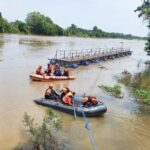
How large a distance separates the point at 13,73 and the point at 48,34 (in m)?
86.5

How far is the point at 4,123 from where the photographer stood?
14.6 metres

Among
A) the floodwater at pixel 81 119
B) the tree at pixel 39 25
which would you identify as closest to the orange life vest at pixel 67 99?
the floodwater at pixel 81 119

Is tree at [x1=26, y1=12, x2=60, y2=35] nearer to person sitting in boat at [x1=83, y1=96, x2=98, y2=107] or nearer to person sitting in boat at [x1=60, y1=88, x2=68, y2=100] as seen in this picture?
person sitting in boat at [x1=60, y1=88, x2=68, y2=100]

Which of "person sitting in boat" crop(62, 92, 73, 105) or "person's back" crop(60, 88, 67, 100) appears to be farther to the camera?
"person's back" crop(60, 88, 67, 100)

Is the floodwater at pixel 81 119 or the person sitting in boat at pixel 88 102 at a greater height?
the person sitting in boat at pixel 88 102

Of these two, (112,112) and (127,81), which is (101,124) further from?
(127,81)

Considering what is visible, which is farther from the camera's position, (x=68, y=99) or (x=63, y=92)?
(x=63, y=92)

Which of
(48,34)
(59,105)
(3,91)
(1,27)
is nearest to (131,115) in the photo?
(59,105)

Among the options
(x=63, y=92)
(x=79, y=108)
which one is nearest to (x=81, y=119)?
(x=79, y=108)

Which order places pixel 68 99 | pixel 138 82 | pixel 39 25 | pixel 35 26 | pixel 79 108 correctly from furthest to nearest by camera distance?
pixel 35 26
pixel 39 25
pixel 138 82
pixel 68 99
pixel 79 108

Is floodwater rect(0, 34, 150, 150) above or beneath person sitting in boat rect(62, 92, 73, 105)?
beneath

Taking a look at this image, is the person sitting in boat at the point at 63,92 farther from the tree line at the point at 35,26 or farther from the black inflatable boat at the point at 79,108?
the tree line at the point at 35,26

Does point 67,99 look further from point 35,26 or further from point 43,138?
point 35,26

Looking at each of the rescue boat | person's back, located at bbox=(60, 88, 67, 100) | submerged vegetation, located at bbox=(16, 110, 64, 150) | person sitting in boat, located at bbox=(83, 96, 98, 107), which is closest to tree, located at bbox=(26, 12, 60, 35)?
the rescue boat
